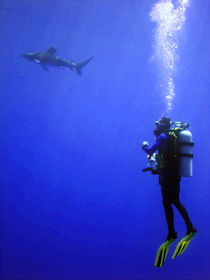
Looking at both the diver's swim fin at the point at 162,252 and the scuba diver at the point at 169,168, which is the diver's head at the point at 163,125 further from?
the diver's swim fin at the point at 162,252

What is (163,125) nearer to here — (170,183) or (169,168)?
(169,168)

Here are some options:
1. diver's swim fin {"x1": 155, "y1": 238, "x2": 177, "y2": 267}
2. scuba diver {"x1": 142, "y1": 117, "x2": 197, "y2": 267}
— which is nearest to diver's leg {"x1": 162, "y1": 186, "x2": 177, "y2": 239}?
scuba diver {"x1": 142, "y1": 117, "x2": 197, "y2": 267}

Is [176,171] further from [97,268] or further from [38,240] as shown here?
[38,240]

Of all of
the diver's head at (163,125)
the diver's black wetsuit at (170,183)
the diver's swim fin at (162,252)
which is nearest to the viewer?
the diver's black wetsuit at (170,183)

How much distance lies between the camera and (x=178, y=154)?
553cm

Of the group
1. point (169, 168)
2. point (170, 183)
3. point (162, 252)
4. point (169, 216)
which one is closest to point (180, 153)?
point (169, 168)

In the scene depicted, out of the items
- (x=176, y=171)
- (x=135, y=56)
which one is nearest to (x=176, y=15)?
(x=176, y=171)

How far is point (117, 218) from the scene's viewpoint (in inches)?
1852

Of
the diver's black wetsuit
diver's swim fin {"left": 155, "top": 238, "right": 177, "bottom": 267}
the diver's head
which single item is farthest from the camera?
the diver's head

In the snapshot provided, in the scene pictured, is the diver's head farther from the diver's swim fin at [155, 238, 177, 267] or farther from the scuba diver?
the diver's swim fin at [155, 238, 177, 267]

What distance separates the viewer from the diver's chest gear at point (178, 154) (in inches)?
216

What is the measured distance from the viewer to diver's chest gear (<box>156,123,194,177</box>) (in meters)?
5.48

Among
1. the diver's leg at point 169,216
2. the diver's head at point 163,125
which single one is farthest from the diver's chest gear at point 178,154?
the diver's leg at point 169,216

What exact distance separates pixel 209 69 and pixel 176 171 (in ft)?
126
